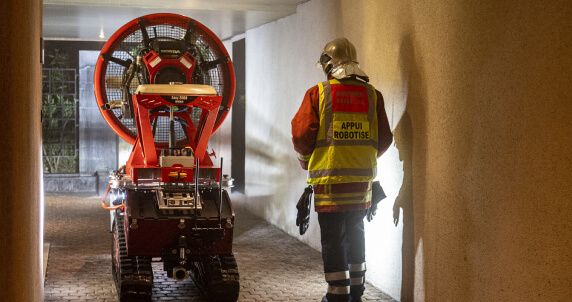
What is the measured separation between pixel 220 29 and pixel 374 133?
7.39 metres

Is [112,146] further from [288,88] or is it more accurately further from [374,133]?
[374,133]

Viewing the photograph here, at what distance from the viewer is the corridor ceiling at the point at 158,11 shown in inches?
390

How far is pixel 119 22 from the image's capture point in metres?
12.8

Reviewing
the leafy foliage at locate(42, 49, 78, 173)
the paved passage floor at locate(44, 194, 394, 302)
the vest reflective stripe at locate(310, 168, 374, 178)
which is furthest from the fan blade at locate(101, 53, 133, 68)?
the leafy foliage at locate(42, 49, 78, 173)

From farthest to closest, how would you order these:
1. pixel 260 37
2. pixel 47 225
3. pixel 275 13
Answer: pixel 260 37 → pixel 47 225 → pixel 275 13

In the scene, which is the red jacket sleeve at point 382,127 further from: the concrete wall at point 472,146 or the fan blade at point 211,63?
the fan blade at point 211,63

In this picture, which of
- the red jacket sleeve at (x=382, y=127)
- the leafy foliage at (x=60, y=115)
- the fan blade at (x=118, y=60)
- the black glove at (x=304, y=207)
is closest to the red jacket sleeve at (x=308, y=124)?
the black glove at (x=304, y=207)

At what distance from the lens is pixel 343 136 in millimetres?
6141

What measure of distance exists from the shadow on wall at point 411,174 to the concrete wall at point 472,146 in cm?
1

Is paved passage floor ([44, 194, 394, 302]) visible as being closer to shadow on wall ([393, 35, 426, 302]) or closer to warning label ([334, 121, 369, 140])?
shadow on wall ([393, 35, 426, 302])

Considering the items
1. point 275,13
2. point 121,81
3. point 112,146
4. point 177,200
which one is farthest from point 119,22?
point 177,200

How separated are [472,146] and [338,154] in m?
1.14

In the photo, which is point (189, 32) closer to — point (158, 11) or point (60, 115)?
point (158, 11)

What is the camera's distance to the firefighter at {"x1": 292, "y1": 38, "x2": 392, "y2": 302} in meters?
6.12
